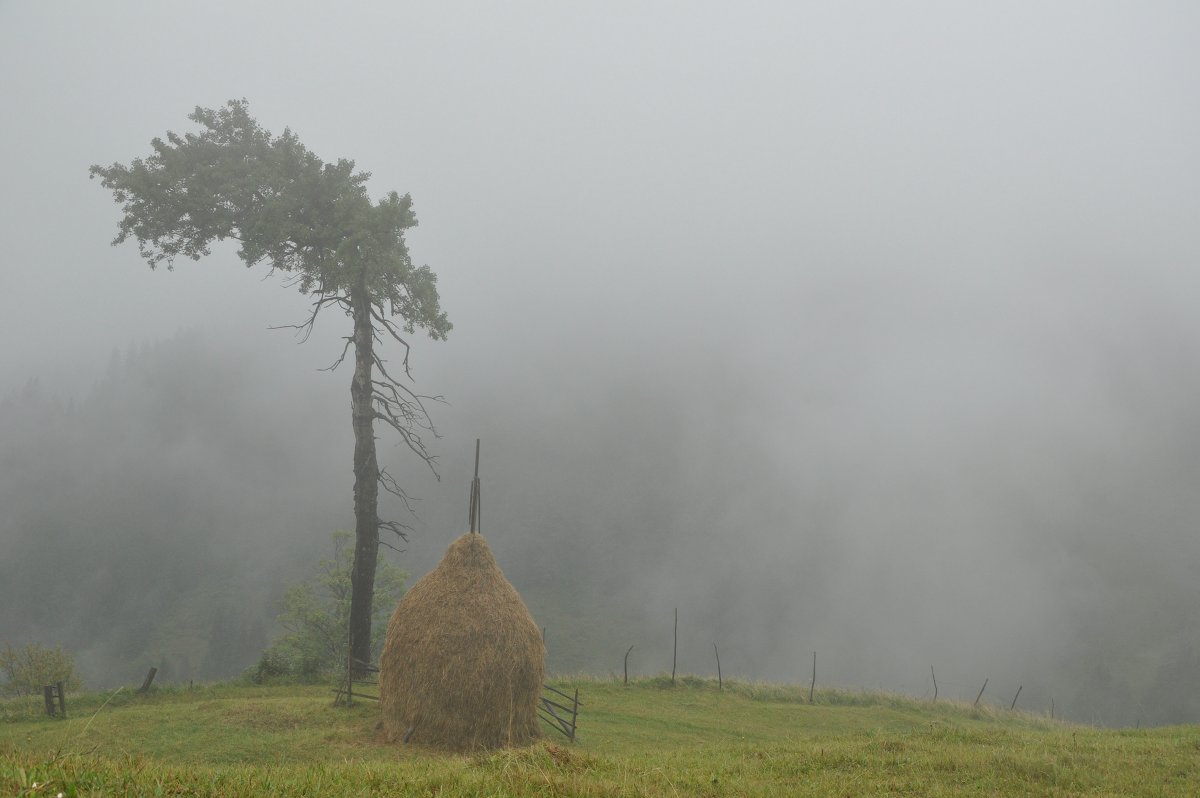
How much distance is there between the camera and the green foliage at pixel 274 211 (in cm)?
2381

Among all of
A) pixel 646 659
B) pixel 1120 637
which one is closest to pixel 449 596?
pixel 646 659

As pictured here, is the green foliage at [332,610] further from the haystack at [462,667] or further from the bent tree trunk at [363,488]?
the haystack at [462,667]

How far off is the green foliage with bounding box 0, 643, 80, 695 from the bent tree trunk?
29848 millimetres

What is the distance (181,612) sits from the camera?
556 feet

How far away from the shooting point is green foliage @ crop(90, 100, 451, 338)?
23812mm

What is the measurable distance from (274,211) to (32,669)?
38655 millimetres

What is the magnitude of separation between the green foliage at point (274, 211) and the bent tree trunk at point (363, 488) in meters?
1.17

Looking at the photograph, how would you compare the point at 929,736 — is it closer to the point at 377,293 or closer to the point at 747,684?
the point at 747,684

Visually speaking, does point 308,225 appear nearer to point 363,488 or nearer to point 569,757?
point 363,488

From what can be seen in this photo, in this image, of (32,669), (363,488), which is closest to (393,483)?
(363,488)

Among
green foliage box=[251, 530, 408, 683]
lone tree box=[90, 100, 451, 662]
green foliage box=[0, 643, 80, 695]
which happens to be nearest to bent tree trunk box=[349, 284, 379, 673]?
lone tree box=[90, 100, 451, 662]

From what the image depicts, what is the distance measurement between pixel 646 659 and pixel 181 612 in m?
110

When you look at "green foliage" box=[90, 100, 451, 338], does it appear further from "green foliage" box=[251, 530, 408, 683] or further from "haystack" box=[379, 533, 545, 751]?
"green foliage" box=[251, 530, 408, 683]

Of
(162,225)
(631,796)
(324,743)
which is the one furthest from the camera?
(162,225)
